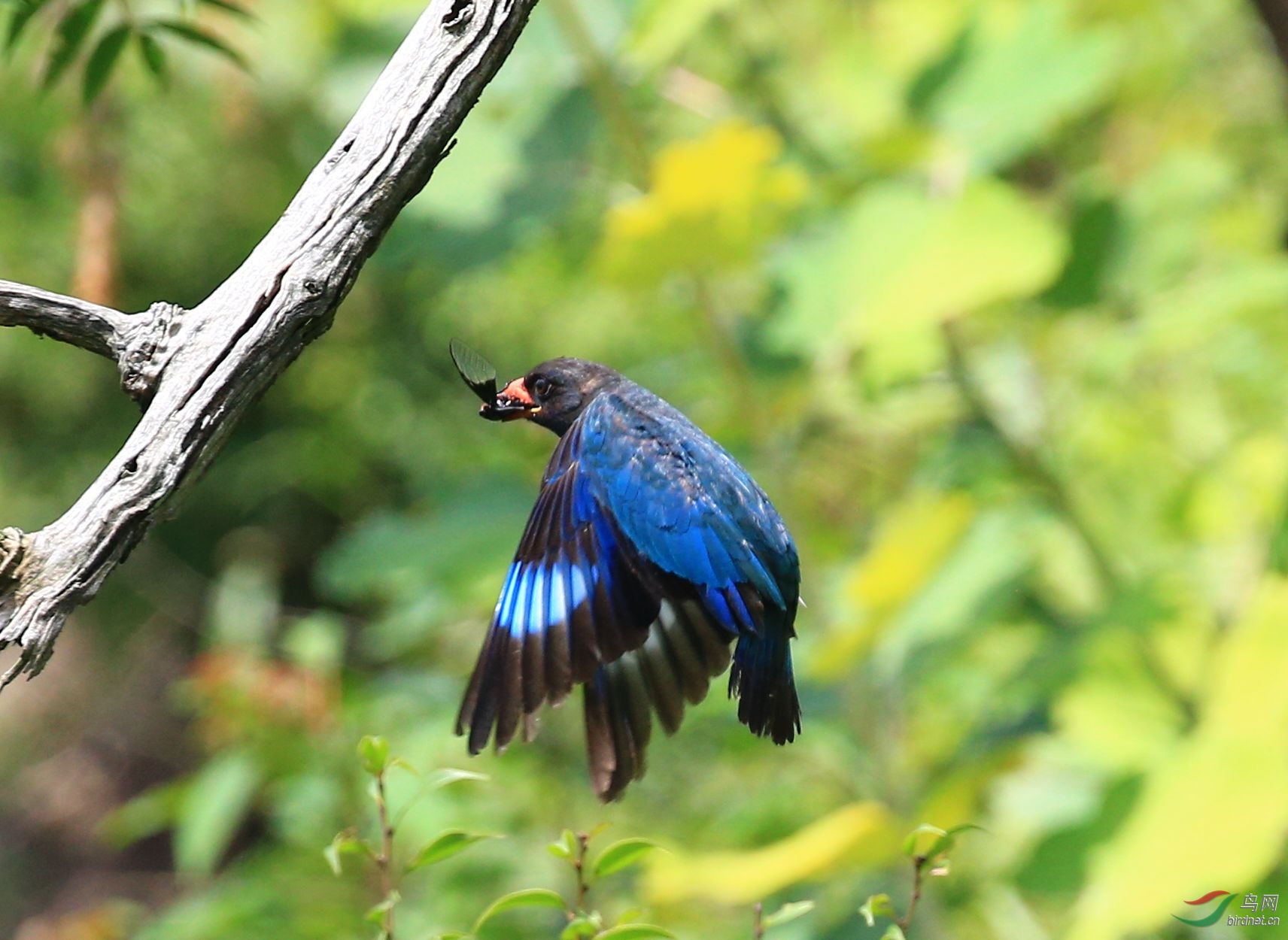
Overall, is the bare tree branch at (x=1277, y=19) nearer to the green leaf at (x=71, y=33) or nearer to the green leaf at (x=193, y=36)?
the green leaf at (x=193, y=36)

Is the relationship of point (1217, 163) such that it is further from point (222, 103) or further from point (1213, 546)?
point (222, 103)

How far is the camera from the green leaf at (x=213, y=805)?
288 centimetres

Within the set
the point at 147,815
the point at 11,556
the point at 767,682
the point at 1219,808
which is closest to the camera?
the point at 11,556

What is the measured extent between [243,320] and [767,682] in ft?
1.90

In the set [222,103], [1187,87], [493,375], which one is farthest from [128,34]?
[1187,87]

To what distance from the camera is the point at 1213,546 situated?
11.5 ft

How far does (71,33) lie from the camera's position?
157 centimetres

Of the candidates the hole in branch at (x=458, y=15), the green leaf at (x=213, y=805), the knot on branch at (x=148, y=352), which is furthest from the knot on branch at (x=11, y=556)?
the green leaf at (x=213, y=805)

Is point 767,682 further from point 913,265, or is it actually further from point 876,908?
point 913,265

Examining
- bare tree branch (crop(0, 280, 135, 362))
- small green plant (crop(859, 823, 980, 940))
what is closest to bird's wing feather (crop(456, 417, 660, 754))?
small green plant (crop(859, 823, 980, 940))

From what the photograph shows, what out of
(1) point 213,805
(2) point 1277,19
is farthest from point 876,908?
(2) point 1277,19

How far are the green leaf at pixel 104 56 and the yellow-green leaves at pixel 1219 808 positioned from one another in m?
1.89

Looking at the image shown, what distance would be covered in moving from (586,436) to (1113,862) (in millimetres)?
1518

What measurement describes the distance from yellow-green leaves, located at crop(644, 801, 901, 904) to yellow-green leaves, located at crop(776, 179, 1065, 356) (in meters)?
0.85
